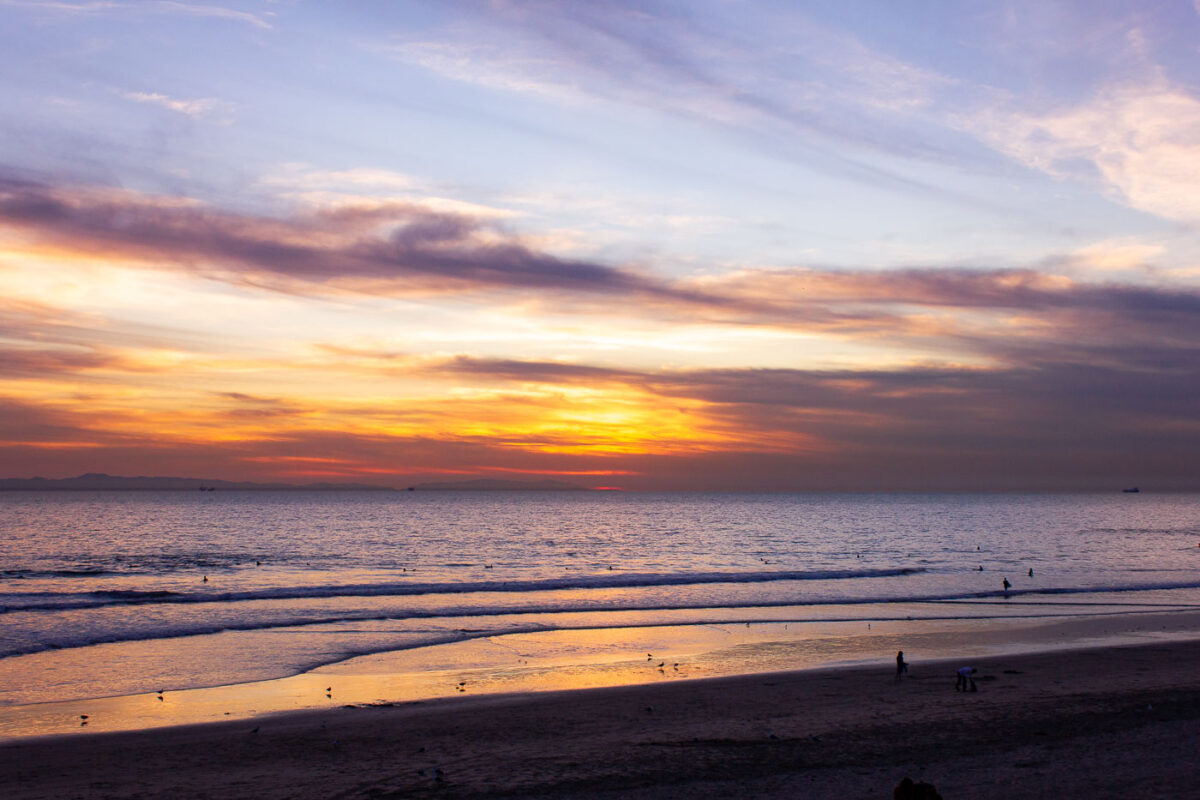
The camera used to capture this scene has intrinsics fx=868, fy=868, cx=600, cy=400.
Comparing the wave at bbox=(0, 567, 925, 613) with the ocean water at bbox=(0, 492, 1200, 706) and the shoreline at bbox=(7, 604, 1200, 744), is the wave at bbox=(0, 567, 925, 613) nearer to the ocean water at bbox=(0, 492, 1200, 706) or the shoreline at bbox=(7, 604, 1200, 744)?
the ocean water at bbox=(0, 492, 1200, 706)

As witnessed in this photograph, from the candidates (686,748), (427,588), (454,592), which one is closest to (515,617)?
(454,592)

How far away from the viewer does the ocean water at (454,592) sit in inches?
1173

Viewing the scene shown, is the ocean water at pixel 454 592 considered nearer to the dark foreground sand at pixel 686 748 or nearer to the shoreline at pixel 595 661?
the shoreline at pixel 595 661

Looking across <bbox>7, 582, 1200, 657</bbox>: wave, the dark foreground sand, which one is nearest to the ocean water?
<bbox>7, 582, 1200, 657</bbox>: wave

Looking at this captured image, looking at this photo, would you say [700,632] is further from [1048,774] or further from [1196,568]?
[1196,568]

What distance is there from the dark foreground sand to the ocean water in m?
7.56

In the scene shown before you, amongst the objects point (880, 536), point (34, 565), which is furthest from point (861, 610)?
point (880, 536)

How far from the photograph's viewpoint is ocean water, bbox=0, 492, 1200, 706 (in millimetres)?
29797

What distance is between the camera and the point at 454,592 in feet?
164

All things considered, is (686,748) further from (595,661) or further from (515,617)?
(515,617)

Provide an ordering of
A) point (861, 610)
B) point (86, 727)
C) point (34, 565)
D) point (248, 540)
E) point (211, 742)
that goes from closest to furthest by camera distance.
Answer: point (211, 742) → point (86, 727) → point (861, 610) → point (34, 565) → point (248, 540)

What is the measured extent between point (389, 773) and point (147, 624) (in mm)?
25341

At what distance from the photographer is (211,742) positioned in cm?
1798

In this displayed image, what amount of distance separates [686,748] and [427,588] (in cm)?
3644
